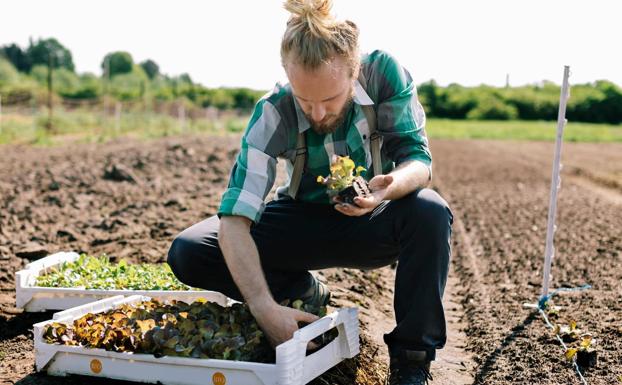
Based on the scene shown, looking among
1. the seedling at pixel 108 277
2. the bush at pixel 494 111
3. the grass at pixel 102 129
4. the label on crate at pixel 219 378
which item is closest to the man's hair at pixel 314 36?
the label on crate at pixel 219 378

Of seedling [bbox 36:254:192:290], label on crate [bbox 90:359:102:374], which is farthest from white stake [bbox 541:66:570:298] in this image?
label on crate [bbox 90:359:102:374]

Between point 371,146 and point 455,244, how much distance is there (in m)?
3.98

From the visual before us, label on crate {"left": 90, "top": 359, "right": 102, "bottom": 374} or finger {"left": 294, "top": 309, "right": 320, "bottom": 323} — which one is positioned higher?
finger {"left": 294, "top": 309, "right": 320, "bottom": 323}

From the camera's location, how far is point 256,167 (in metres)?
2.92

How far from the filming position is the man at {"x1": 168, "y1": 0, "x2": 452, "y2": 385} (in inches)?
107

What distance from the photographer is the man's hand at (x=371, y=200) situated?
264 centimetres

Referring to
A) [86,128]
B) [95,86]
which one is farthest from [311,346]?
[95,86]

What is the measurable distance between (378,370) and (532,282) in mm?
2232

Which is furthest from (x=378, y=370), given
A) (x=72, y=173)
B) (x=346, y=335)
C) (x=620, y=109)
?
(x=620, y=109)

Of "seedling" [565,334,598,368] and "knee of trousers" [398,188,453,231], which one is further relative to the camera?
"seedling" [565,334,598,368]

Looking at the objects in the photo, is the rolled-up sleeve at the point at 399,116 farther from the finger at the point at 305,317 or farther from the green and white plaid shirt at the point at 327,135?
the finger at the point at 305,317

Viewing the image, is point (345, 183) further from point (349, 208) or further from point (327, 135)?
point (327, 135)

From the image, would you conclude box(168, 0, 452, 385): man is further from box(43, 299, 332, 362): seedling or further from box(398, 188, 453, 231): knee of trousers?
box(43, 299, 332, 362): seedling

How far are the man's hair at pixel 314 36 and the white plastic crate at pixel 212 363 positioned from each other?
1.04 metres
